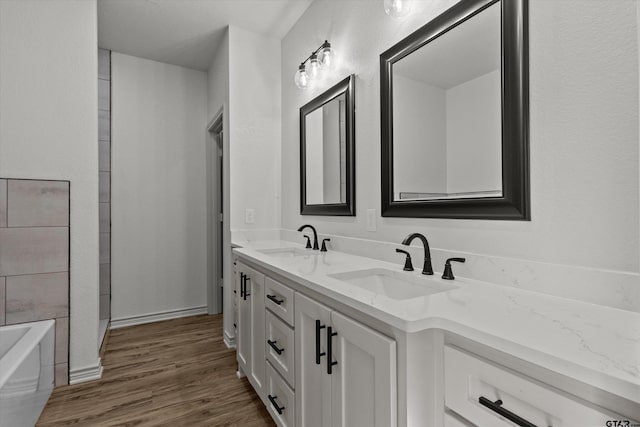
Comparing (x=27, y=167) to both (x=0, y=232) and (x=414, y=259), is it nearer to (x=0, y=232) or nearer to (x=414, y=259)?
(x=0, y=232)

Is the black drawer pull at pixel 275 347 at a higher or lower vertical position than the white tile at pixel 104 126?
lower

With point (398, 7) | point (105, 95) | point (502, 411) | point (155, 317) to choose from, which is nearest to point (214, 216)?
point (155, 317)

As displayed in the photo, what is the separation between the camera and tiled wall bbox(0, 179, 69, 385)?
1948 millimetres

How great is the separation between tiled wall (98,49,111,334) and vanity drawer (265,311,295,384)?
7.32ft

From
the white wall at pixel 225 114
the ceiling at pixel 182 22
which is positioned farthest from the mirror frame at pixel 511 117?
the white wall at pixel 225 114

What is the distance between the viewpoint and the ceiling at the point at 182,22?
7.72 feet

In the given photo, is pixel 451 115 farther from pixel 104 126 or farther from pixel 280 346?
pixel 104 126

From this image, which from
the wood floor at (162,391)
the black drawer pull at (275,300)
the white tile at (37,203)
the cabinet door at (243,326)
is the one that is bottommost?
the wood floor at (162,391)

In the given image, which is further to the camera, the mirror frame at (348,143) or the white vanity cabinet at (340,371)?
the mirror frame at (348,143)

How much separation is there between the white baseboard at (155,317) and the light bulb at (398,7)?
3195 mm

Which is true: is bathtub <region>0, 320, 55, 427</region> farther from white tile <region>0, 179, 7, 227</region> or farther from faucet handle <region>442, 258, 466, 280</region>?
faucet handle <region>442, 258, 466, 280</region>

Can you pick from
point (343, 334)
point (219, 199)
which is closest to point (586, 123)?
point (343, 334)

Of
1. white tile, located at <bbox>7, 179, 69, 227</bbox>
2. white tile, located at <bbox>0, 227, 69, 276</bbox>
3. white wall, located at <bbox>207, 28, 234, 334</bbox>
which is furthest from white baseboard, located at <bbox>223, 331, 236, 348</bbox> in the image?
white tile, located at <bbox>7, 179, 69, 227</bbox>

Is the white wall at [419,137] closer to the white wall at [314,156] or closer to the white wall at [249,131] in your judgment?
the white wall at [314,156]
